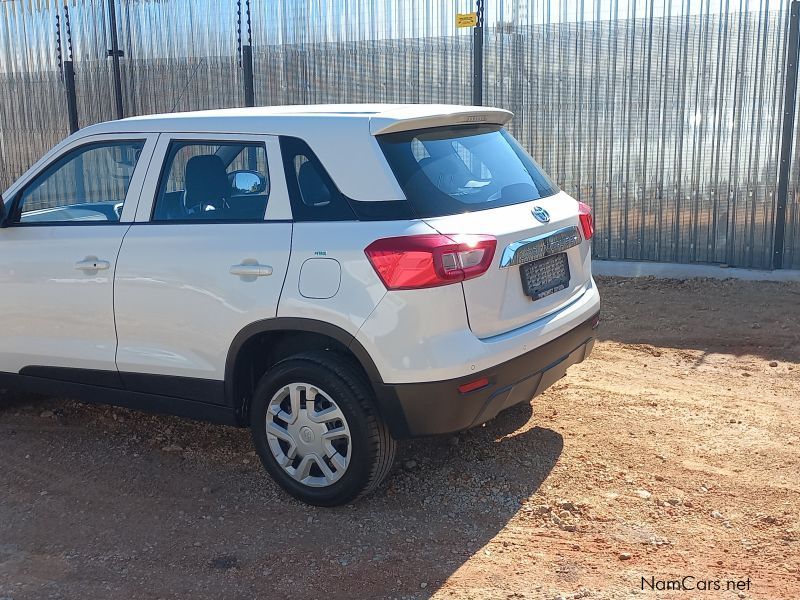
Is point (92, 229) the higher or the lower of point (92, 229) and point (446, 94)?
the lower

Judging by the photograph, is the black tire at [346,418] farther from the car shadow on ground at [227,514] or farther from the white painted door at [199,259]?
the white painted door at [199,259]

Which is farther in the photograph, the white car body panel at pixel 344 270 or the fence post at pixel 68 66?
the fence post at pixel 68 66

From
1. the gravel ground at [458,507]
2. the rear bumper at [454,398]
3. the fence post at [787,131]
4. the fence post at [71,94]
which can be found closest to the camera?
the gravel ground at [458,507]

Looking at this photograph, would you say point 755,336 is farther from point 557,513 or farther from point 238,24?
point 238,24

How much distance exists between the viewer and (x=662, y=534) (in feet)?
12.8

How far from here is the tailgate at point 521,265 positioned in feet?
12.8

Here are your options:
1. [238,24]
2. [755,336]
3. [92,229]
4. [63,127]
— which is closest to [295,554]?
[92,229]

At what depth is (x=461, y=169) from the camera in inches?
167

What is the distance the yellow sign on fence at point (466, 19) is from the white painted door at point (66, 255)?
576 cm

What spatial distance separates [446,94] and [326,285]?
21.8ft

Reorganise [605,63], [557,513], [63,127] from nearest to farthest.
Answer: [557,513] → [605,63] → [63,127]

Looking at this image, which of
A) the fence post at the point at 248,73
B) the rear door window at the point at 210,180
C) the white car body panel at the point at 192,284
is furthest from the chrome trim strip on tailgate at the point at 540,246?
the fence post at the point at 248,73

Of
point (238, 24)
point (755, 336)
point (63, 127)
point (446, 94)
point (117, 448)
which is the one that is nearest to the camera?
point (117, 448)

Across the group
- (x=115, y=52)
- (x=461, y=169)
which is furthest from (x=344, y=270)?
(x=115, y=52)
